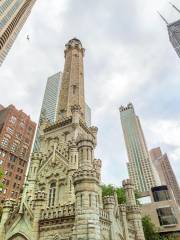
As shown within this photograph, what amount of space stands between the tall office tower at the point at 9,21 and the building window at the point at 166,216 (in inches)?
2444

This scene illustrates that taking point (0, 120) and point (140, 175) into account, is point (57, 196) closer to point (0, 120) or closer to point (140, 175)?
point (0, 120)

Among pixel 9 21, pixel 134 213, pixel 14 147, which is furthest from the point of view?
pixel 14 147

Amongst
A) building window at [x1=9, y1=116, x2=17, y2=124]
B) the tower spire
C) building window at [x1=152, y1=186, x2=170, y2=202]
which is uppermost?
building window at [x1=9, y1=116, x2=17, y2=124]

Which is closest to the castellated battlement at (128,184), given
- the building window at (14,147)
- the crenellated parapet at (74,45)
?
the crenellated parapet at (74,45)

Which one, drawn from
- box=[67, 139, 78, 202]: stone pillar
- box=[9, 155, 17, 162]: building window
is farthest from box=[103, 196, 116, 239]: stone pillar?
box=[9, 155, 17, 162]: building window

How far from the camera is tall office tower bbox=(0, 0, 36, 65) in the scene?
6269cm

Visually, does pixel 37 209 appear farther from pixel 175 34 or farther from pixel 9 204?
pixel 175 34

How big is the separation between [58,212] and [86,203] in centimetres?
536

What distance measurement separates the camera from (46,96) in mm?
149500

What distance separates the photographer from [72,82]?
38.9 m

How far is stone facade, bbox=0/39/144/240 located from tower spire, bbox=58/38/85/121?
143 cm

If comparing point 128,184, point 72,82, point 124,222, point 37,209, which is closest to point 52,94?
point 72,82

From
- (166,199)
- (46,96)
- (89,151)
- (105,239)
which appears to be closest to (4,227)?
(105,239)

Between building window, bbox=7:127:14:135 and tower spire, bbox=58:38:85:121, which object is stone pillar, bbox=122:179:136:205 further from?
building window, bbox=7:127:14:135
